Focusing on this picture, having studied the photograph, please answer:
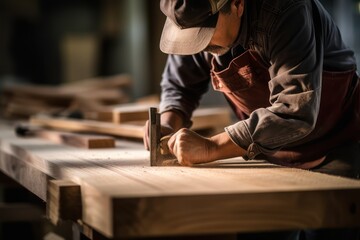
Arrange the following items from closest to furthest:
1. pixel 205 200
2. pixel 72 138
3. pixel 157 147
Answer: pixel 205 200, pixel 157 147, pixel 72 138

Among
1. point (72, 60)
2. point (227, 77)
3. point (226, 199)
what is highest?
point (72, 60)

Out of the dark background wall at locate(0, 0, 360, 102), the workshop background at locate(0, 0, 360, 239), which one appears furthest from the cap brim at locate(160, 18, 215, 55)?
the dark background wall at locate(0, 0, 360, 102)

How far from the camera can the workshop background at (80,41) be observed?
11.3 m

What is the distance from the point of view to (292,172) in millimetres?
2451

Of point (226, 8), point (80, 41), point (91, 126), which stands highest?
point (80, 41)

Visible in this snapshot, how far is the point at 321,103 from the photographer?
2.86 m

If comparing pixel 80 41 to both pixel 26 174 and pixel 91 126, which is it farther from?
pixel 26 174

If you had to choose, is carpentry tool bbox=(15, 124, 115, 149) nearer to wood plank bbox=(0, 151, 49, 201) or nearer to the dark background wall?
wood plank bbox=(0, 151, 49, 201)

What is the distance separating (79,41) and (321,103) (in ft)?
31.6

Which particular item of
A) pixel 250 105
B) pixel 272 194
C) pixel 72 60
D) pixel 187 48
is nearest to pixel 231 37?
pixel 187 48

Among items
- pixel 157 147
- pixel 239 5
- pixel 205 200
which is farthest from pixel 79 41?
pixel 205 200

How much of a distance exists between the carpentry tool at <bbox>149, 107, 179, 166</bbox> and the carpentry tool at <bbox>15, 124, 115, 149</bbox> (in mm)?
826

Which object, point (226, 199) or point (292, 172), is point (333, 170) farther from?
point (226, 199)

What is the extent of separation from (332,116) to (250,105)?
367 millimetres
